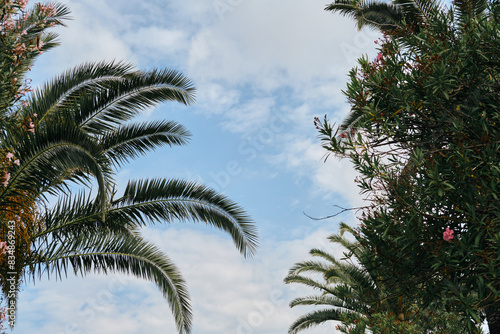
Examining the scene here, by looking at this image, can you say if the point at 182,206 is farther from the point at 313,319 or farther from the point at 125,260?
the point at 313,319

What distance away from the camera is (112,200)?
1062 cm

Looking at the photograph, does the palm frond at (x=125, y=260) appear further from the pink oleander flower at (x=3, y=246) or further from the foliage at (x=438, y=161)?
the foliage at (x=438, y=161)

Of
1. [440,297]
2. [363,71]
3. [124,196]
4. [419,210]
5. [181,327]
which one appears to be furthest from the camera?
[181,327]

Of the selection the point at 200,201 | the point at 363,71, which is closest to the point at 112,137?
the point at 200,201

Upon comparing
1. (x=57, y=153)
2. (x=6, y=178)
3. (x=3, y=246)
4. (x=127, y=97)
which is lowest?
(x=3, y=246)

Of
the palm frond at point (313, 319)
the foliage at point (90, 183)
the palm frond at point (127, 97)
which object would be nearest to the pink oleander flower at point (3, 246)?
the foliage at point (90, 183)

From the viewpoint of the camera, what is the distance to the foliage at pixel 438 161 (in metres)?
4.53

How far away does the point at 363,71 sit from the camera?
581 cm

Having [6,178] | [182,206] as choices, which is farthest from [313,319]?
[6,178]

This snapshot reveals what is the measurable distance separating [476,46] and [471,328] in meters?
3.00

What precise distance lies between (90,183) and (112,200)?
64 centimetres

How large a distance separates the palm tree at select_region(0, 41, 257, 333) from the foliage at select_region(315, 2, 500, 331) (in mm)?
6017

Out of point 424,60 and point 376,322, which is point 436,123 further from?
point 376,322

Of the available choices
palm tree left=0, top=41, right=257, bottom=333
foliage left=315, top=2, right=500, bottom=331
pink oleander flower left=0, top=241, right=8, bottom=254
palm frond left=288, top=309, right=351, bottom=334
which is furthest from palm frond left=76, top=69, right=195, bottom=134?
palm frond left=288, top=309, right=351, bottom=334
